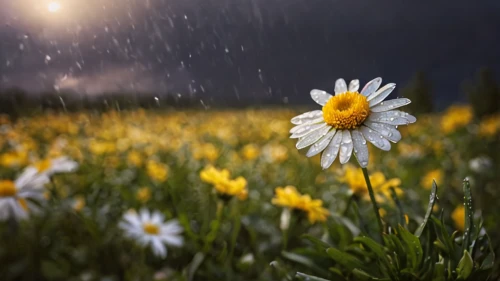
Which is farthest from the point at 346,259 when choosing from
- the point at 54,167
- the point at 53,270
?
the point at 53,270

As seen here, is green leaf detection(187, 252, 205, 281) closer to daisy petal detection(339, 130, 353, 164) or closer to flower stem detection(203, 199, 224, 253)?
flower stem detection(203, 199, 224, 253)

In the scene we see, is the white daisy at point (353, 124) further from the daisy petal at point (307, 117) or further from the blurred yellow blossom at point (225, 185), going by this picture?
the blurred yellow blossom at point (225, 185)

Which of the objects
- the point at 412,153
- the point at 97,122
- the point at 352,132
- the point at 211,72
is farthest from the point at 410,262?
the point at 97,122

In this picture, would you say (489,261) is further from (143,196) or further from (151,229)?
(143,196)

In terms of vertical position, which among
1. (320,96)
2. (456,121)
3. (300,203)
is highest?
(456,121)

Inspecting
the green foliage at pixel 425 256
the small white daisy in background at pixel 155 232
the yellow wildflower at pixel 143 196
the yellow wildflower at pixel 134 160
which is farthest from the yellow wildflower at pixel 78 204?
the green foliage at pixel 425 256

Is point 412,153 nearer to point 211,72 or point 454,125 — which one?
point 454,125
